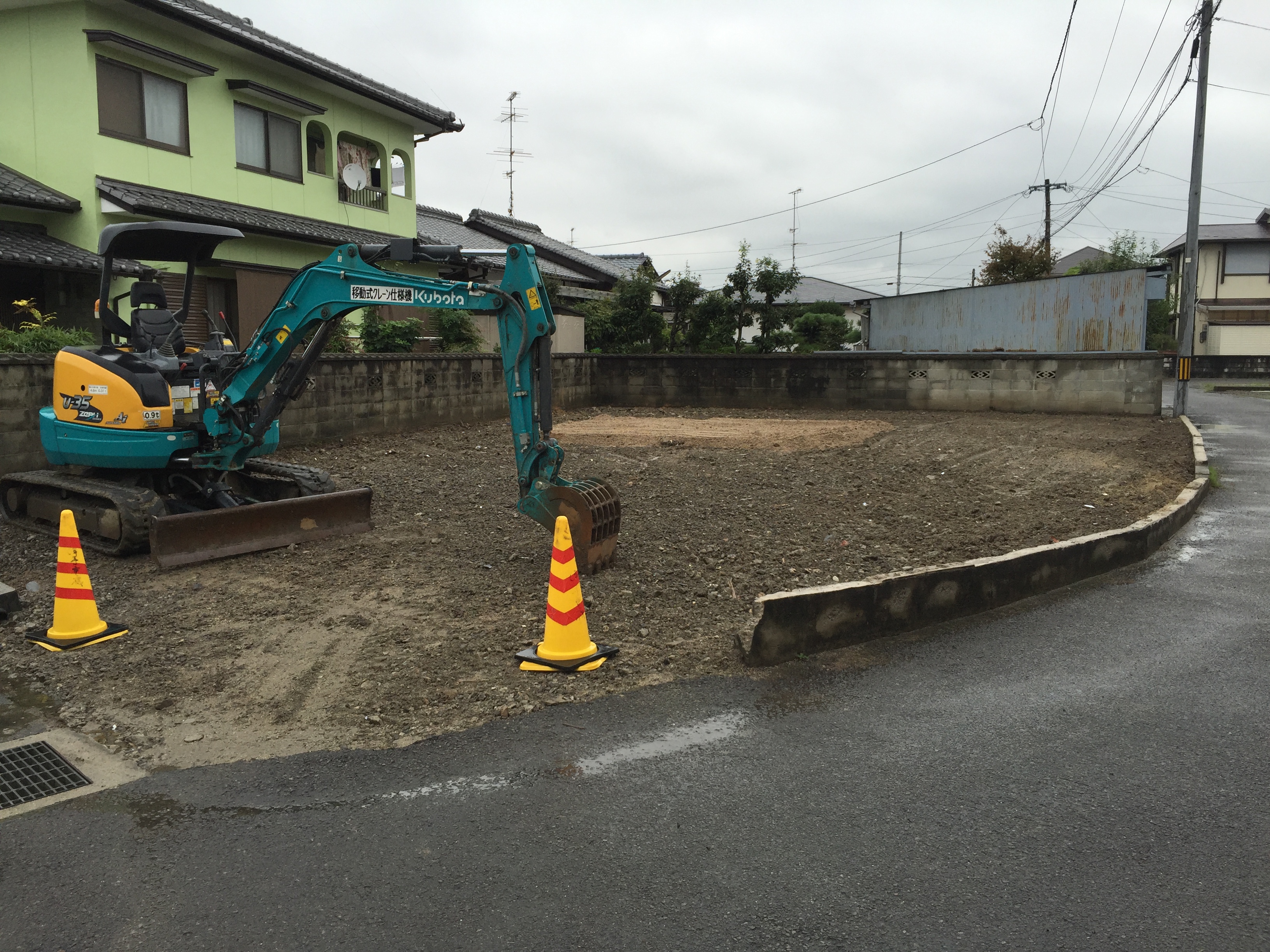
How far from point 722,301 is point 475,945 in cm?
2229

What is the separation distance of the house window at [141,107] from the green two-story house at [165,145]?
0.07 feet

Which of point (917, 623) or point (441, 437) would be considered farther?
point (441, 437)

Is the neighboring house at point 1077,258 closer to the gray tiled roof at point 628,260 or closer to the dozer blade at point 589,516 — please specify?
the gray tiled roof at point 628,260

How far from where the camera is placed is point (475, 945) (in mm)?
2855

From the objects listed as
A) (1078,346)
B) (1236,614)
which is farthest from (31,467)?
(1078,346)

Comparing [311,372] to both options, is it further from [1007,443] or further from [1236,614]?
[1236,614]

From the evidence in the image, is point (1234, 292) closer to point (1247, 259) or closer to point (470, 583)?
point (1247, 259)

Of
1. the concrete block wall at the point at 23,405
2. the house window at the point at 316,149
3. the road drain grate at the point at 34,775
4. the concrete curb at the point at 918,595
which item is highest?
the house window at the point at 316,149

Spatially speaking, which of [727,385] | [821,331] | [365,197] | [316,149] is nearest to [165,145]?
[316,149]

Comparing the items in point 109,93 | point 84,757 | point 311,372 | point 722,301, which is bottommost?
point 84,757

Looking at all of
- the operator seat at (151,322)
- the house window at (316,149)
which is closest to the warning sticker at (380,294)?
the operator seat at (151,322)

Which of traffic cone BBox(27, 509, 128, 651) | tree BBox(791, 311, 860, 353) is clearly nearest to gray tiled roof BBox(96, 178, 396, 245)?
traffic cone BBox(27, 509, 128, 651)

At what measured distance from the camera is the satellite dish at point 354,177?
803 inches

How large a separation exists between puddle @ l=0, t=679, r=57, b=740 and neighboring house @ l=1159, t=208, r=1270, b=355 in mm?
51184
